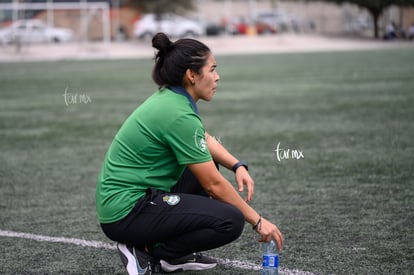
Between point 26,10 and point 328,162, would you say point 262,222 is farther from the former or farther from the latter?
point 26,10

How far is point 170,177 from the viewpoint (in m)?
4.35

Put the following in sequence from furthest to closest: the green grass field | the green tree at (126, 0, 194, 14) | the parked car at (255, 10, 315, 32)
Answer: the parked car at (255, 10, 315, 32) < the green tree at (126, 0, 194, 14) < the green grass field

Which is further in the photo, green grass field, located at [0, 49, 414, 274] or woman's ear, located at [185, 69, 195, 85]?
green grass field, located at [0, 49, 414, 274]

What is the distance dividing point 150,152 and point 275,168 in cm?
440

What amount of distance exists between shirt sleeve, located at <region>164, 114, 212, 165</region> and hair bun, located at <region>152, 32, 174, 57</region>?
366mm

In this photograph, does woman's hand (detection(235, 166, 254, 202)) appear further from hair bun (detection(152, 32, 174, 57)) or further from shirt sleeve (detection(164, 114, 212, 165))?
hair bun (detection(152, 32, 174, 57))

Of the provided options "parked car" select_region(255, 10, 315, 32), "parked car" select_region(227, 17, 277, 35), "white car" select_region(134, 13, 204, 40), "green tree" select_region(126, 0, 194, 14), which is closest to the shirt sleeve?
"green tree" select_region(126, 0, 194, 14)

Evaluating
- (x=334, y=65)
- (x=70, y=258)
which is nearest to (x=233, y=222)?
(x=70, y=258)

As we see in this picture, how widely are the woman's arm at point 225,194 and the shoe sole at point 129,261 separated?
62 centimetres

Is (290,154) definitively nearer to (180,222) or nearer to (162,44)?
(180,222)

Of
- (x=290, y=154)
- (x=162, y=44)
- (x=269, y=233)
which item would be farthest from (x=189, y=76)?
(x=290, y=154)

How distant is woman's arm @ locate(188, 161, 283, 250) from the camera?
4.07m

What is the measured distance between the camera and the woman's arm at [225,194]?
4070mm

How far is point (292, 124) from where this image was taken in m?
11.8
